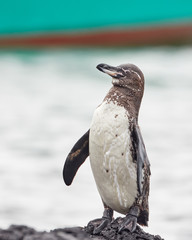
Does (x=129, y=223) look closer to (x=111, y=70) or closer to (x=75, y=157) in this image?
(x=75, y=157)

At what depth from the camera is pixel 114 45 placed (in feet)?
42.3

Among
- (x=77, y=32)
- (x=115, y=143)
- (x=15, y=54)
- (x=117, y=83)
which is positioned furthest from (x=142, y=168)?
(x=15, y=54)

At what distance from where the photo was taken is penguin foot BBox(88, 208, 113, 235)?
2.96 m

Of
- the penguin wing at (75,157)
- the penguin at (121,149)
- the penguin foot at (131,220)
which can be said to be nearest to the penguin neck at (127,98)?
the penguin at (121,149)

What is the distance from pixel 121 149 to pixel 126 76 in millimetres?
346

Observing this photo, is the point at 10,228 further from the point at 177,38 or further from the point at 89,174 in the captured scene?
the point at 177,38

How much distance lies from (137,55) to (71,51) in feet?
5.74

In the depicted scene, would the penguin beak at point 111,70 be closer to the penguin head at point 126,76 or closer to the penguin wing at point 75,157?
the penguin head at point 126,76

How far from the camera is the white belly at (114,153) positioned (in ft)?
9.38

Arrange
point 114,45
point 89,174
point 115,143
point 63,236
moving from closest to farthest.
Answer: point 63,236 → point 115,143 → point 89,174 → point 114,45

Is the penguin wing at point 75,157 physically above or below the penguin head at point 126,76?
below

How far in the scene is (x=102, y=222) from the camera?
9.81 feet

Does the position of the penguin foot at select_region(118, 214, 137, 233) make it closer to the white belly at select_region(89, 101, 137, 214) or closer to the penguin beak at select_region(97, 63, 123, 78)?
the white belly at select_region(89, 101, 137, 214)

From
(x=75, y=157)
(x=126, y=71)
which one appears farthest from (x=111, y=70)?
(x=75, y=157)
